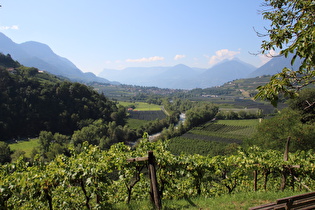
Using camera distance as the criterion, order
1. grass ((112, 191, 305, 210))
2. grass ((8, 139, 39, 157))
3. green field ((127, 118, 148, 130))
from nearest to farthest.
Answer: grass ((112, 191, 305, 210))
grass ((8, 139, 39, 157))
green field ((127, 118, 148, 130))

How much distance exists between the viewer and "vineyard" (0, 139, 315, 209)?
17.8ft

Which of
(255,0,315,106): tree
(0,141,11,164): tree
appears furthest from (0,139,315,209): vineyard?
(0,141,11,164): tree

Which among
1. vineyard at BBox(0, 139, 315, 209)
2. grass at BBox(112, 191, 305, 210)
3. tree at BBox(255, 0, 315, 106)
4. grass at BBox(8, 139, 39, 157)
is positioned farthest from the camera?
grass at BBox(8, 139, 39, 157)

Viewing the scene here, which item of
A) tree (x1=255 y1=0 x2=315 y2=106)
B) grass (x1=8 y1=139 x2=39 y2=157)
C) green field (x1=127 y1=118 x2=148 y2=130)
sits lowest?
grass (x1=8 y1=139 x2=39 y2=157)

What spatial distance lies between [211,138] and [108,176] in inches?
2123

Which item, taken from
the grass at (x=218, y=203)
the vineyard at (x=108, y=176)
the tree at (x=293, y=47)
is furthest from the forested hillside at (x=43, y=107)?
the tree at (x=293, y=47)

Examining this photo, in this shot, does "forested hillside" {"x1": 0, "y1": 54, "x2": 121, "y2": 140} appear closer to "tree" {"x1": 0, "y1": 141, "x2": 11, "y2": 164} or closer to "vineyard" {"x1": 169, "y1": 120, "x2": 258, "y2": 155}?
"tree" {"x1": 0, "y1": 141, "x2": 11, "y2": 164}

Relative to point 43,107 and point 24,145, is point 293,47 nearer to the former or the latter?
point 24,145

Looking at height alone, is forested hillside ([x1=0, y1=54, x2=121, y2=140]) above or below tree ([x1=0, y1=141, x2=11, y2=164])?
above

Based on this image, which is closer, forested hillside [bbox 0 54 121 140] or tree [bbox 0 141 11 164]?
tree [bbox 0 141 11 164]

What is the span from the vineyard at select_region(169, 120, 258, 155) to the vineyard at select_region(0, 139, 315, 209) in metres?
34.2

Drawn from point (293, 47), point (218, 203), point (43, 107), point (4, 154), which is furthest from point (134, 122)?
point (293, 47)

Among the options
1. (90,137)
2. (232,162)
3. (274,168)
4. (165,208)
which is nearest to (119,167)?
(165,208)

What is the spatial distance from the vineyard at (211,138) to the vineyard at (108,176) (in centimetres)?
3425
